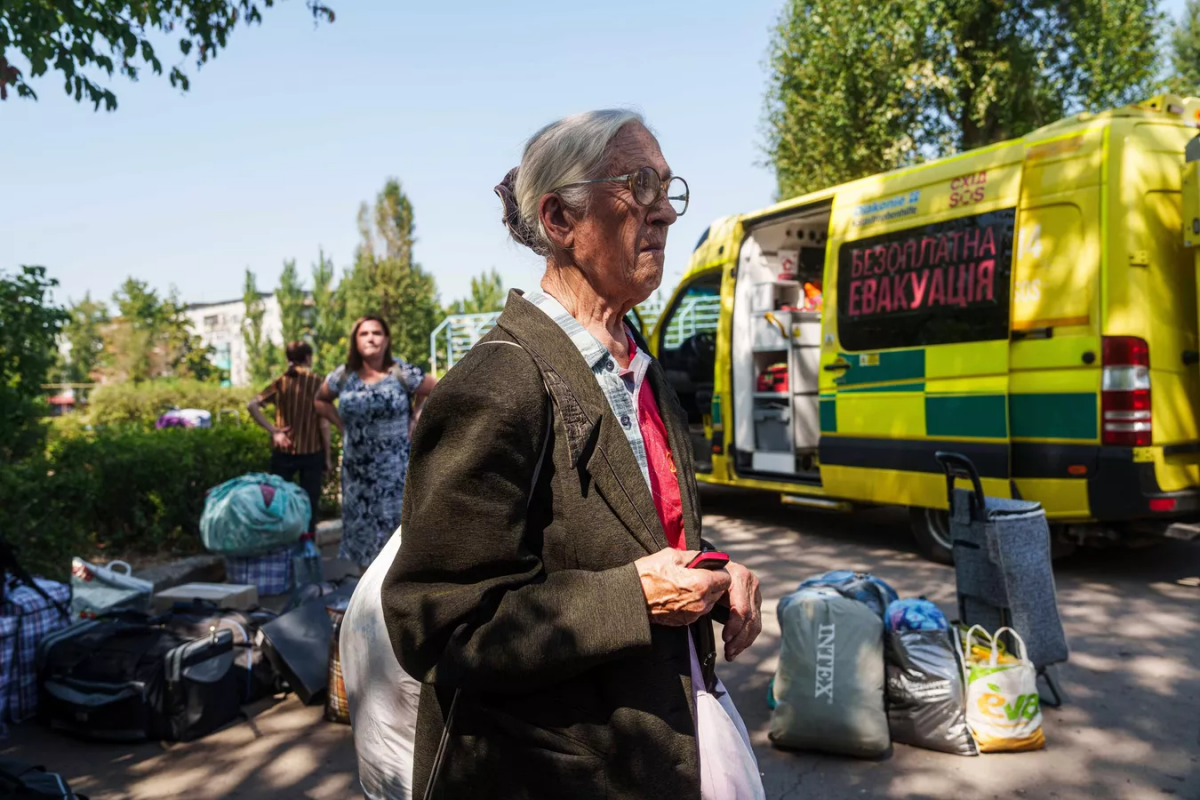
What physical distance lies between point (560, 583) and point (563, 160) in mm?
701

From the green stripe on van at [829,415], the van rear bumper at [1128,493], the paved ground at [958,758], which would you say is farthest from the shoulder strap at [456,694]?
the green stripe on van at [829,415]

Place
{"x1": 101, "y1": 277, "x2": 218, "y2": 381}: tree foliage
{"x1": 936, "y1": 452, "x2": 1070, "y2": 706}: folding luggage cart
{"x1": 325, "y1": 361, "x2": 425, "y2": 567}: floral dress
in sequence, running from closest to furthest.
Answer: {"x1": 936, "y1": 452, "x2": 1070, "y2": 706}: folding luggage cart
{"x1": 325, "y1": 361, "x2": 425, "y2": 567}: floral dress
{"x1": 101, "y1": 277, "x2": 218, "y2": 381}: tree foliage

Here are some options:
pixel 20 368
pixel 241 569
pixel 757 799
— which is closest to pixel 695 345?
pixel 241 569

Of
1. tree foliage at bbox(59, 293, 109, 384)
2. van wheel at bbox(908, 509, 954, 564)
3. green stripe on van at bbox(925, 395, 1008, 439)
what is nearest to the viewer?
green stripe on van at bbox(925, 395, 1008, 439)

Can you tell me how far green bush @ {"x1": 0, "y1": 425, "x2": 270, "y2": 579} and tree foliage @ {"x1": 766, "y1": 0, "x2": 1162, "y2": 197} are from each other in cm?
1347

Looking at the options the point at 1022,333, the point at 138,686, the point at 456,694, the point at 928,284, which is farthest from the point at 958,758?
the point at 928,284

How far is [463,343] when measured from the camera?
28.6 meters

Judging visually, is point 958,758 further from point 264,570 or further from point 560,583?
point 264,570

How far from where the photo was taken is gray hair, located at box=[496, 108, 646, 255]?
1565 millimetres

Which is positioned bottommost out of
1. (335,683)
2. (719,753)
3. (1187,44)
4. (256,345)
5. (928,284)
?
(335,683)

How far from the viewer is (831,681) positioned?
3.89 metres

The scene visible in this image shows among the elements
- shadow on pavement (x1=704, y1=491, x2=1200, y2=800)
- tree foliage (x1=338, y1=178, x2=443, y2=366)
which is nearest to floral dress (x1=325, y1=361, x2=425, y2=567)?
shadow on pavement (x1=704, y1=491, x2=1200, y2=800)

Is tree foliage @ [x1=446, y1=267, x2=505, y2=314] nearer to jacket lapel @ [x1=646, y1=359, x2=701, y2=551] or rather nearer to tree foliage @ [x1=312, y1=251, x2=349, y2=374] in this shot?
tree foliage @ [x1=312, y1=251, x2=349, y2=374]

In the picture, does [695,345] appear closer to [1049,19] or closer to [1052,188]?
[1052,188]
